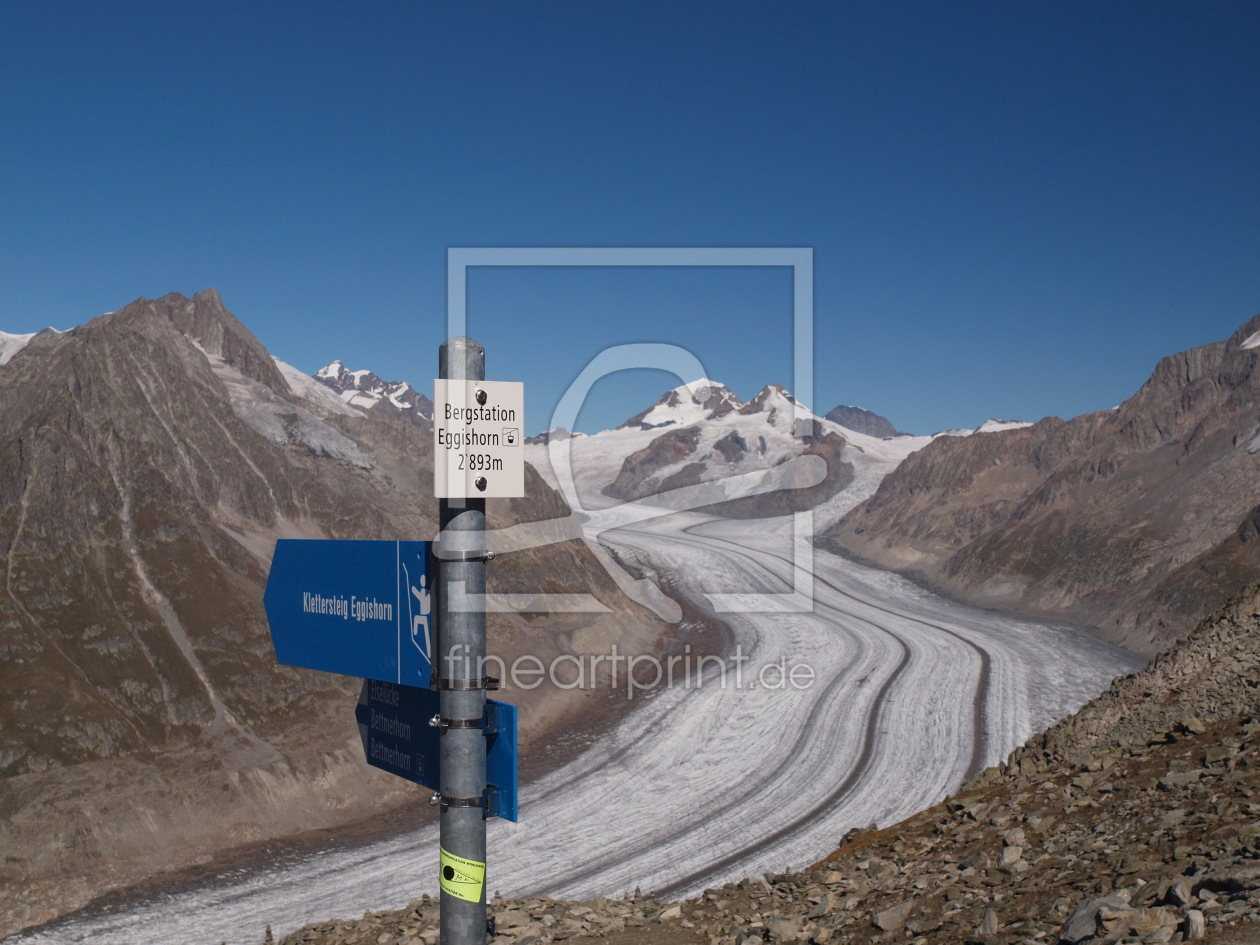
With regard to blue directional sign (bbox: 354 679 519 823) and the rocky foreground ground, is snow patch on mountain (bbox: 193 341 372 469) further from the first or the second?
blue directional sign (bbox: 354 679 519 823)

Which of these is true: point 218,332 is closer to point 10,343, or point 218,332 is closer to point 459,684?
point 10,343

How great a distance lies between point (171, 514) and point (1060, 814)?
29420 millimetres

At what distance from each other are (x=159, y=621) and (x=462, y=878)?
2707 cm

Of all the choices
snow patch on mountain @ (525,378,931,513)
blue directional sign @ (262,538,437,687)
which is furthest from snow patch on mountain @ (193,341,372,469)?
snow patch on mountain @ (525,378,931,513)

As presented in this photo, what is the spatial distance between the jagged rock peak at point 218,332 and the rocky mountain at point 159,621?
2562mm

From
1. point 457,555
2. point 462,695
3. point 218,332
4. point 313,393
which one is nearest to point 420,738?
point 462,695

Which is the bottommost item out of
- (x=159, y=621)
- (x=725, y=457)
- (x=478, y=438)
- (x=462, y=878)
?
(x=159, y=621)

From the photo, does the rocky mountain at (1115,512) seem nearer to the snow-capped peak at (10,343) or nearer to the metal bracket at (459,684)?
the metal bracket at (459,684)

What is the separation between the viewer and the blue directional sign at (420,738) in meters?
4.19

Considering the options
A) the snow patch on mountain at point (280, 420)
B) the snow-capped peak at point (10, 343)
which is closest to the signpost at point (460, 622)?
the snow patch on mountain at point (280, 420)

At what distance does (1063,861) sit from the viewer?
7383 millimetres

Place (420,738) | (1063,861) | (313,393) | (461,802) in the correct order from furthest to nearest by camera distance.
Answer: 1. (313,393)
2. (1063,861)
3. (420,738)
4. (461,802)

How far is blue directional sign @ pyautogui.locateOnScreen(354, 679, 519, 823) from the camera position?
4.19 metres

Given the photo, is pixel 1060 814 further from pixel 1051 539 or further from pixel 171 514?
pixel 1051 539
